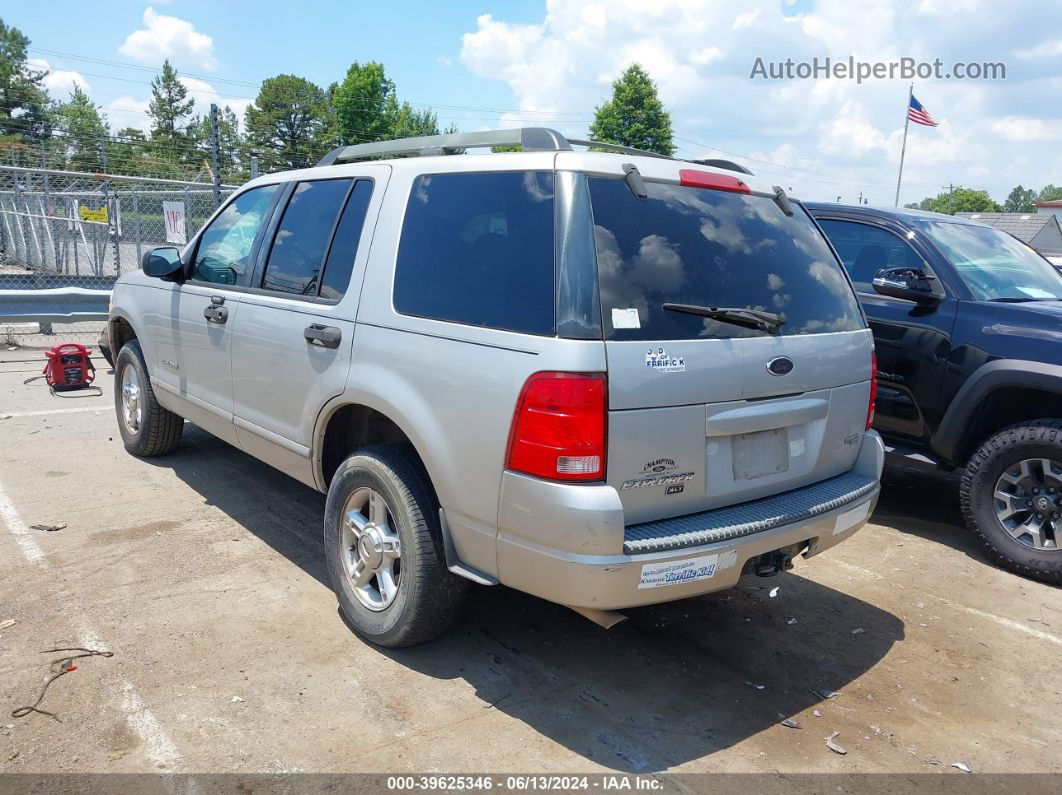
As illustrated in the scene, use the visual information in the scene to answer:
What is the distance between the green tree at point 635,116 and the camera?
67.4 meters

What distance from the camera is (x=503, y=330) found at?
118 inches

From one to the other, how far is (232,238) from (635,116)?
2656 inches

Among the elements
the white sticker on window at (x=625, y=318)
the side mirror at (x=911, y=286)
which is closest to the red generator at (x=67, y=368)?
the white sticker on window at (x=625, y=318)

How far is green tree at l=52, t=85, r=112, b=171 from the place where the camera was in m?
57.6

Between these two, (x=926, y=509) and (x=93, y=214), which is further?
(x=93, y=214)

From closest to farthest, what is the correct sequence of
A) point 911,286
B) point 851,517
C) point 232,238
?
point 851,517, point 232,238, point 911,286

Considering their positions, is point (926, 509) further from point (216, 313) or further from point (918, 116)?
point (918, 116)

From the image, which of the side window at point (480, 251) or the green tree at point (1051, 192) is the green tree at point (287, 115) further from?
the green tree at point (1051, 192)

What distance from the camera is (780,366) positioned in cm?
327

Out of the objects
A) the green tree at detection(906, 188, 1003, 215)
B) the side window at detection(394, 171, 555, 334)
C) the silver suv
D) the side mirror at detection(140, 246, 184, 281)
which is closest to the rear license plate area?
the silver suv

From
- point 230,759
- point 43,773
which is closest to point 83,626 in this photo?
point 43,773

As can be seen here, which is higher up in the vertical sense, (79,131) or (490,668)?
(79,131)

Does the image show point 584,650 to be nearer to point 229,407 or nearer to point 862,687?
point 862,687

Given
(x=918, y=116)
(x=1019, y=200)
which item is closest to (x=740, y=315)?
(x=918, y=116)
